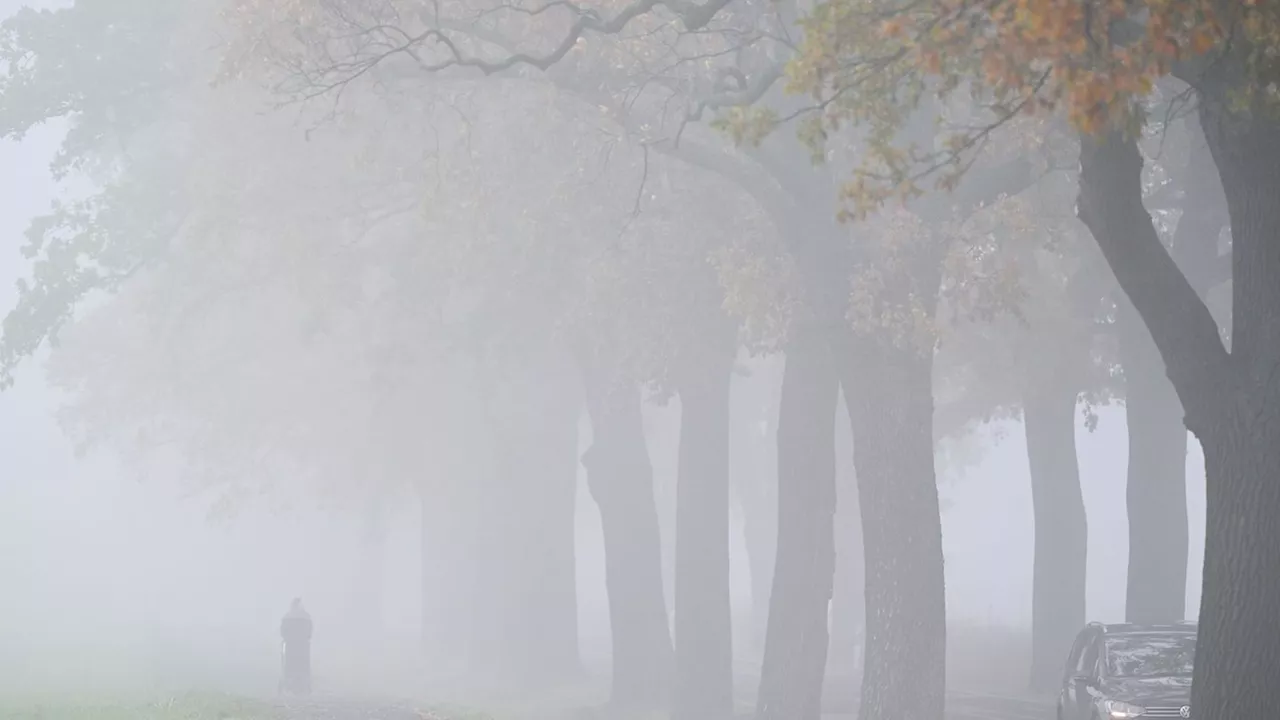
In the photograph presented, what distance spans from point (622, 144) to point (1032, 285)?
7706 millimetres

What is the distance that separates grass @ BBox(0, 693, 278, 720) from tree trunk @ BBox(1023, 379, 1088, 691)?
17.0 m

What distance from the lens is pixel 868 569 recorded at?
1878 centimetres

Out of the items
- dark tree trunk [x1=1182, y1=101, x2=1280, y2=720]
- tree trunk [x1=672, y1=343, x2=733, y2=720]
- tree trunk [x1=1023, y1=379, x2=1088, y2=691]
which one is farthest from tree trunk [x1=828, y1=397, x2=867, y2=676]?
dark tree trunk [x1=1182, y1=101, x2=1280, y2=720]

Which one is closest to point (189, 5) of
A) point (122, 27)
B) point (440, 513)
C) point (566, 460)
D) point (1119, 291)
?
point (122, 27)

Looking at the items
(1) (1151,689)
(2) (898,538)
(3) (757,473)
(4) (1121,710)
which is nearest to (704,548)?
(2) (898,538)

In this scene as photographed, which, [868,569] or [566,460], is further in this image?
[566,460]

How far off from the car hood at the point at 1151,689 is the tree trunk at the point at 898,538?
2.31m

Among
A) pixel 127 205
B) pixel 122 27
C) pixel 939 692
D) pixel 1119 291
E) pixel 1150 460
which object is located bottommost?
pixel 939 692

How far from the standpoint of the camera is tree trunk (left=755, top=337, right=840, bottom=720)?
21.9 m

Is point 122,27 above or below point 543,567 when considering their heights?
above

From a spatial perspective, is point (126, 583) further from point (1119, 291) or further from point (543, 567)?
point (1119, 291)

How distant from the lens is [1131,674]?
Result: 20078mm

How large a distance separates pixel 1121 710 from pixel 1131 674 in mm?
1087

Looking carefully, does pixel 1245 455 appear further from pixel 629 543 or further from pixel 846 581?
pixel 846 581
